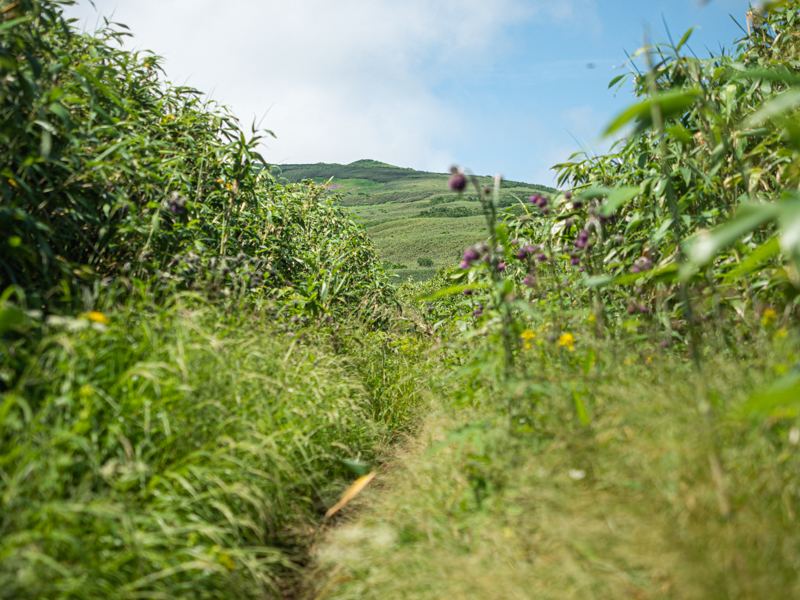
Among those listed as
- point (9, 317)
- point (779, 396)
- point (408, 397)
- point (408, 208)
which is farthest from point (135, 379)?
point (408, 208)

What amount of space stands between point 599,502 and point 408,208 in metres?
61.5

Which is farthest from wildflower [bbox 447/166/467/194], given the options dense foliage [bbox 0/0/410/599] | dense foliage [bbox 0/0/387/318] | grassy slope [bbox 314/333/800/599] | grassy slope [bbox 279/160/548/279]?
grassy slope [bbox 279/160/548/279]

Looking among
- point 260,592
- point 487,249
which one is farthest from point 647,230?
point 260,592

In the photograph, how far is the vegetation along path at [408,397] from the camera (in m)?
1.56

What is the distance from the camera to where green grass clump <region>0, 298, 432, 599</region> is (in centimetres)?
166

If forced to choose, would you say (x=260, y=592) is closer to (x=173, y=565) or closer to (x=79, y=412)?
(x=173, y=565)

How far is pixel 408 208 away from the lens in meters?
62.4

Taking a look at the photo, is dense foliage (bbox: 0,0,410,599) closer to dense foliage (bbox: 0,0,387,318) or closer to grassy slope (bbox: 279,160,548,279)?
dense foliage (bbox: 0,0,387,318)

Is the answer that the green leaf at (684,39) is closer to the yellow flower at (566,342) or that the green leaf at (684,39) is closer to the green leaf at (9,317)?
the yellow flower at (566,342)

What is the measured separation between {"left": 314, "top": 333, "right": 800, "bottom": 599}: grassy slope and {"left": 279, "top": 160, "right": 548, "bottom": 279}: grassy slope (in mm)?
5040

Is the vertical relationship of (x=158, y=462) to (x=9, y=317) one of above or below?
below

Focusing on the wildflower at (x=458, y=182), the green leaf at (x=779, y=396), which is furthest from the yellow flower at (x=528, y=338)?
the green leaf at (x=779, y=396)

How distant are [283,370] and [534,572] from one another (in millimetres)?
1673

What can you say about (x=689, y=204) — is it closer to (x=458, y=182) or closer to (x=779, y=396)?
(x=458, y=182)
